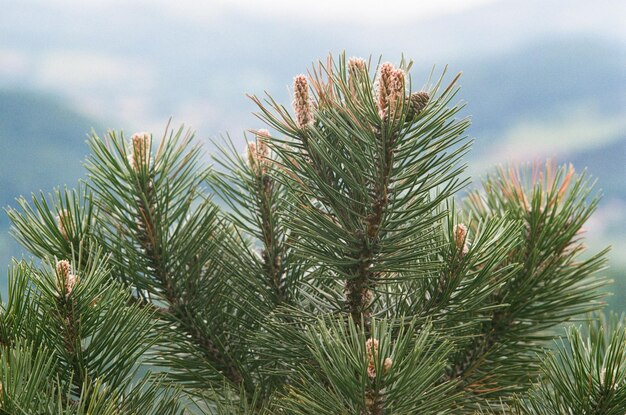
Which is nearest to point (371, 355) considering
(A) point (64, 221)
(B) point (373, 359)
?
(B) point (373, 359)

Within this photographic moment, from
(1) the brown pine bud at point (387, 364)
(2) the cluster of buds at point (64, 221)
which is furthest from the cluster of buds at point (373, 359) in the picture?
(2) the cluster of buds at point (64, 221)

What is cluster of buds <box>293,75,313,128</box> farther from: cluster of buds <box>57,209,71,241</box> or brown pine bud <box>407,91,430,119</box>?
cluster of buds <box>57,209,71,241</box>

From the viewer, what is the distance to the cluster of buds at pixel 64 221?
46cm

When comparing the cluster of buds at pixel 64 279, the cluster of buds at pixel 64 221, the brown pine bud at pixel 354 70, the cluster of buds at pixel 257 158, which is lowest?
the cluster of buds at pixel 64 279

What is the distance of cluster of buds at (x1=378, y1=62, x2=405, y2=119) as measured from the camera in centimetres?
37

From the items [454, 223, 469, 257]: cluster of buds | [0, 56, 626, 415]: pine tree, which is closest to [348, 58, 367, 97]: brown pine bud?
[0, 56, 626, 415]: pine tree

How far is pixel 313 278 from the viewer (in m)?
0.44

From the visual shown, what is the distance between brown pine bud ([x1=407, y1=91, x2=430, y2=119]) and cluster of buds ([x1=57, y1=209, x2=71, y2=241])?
8.8 inches

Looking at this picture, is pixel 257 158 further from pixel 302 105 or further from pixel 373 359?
pixel 373 359

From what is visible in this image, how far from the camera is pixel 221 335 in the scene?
48 cm

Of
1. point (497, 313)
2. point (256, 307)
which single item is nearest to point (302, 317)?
A: point (256, 307)

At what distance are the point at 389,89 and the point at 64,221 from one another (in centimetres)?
22

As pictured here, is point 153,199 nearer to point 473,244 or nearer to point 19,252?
point 19,252

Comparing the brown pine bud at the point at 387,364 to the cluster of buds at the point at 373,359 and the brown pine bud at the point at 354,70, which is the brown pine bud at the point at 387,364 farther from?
the brown pine bud at the point at 354,70
